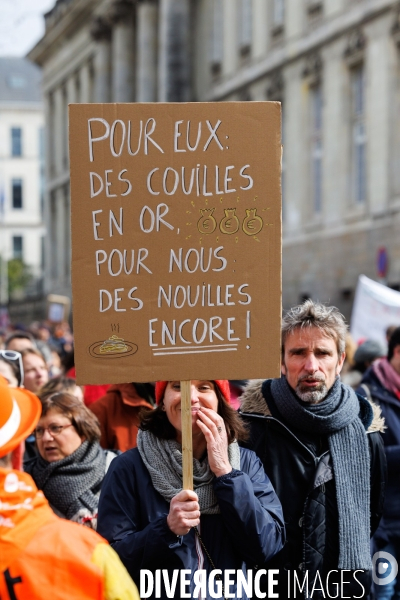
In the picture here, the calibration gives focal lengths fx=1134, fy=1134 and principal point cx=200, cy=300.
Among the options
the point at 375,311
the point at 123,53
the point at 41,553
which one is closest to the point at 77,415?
the point at 41,553

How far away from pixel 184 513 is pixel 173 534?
3.7 inches

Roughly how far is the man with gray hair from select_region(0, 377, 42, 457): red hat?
65.9 inches

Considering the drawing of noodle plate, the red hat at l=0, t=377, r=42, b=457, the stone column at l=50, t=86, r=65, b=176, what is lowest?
the red hat at l=0, t=377, r=42, b=457

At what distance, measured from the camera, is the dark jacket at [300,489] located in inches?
169

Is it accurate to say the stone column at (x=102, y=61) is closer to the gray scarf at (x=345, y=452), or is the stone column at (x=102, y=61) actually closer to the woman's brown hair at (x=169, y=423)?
the gray scarf at (x=345, y=452)

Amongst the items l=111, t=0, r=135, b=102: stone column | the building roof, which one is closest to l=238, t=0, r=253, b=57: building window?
l=111, t=0, r=135, b=102: stone column

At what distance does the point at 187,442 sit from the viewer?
3588 mm

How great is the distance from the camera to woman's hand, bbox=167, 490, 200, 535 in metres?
3.48

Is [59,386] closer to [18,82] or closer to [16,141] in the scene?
[16,141]

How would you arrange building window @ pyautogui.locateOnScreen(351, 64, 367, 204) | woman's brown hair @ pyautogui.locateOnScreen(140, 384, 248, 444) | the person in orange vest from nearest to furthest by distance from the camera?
the person in orange vest
woman's brown hair @ pyautogui.locateOnScreen(140, 384, 248, 444)
building window @ pyautogui.locateOnScreen(351, 64, 367, 204)

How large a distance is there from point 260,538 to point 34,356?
3909 millimetres

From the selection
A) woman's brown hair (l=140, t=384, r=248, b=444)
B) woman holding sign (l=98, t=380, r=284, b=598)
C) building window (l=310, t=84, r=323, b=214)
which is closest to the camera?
woman holding sign (l=98, t=380, r=284, b=598)

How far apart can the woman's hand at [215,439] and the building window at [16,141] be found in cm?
7694

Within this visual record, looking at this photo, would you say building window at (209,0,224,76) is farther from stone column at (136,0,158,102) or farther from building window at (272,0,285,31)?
stone column at (136,0,158,102)
